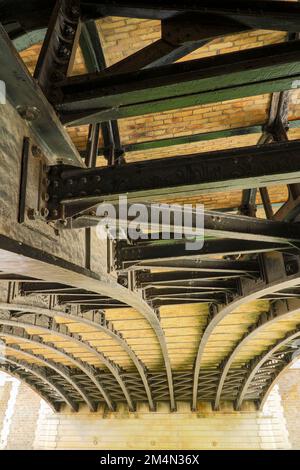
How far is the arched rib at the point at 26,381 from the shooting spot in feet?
59.4

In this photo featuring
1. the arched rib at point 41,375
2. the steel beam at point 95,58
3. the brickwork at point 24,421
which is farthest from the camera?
the brickwork at point 24,421

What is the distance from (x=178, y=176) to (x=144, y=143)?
3.62 metres

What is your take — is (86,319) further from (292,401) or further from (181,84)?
(292,401)

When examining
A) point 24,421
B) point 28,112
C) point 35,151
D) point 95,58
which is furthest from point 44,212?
point 24,421

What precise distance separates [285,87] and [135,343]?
11.5m

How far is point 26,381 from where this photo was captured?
20000 mm

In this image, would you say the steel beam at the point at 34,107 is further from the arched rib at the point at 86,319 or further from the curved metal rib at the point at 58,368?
the curved metal rib at the point at 58,368

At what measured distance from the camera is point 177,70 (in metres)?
3.01

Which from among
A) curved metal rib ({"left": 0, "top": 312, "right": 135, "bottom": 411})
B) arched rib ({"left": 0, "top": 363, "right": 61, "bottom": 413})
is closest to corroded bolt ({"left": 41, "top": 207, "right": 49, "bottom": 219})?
curved metal rib ({"left": 0, "top": 312, "right": 135, "bottom": 411})

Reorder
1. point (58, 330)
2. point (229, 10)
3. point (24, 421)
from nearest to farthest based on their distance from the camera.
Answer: point (229, 10) < point (58, 330) < point (24, 421)

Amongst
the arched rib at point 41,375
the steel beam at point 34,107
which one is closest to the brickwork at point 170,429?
the arched rib at point 41,375

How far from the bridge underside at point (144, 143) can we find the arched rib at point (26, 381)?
33.9 ft
